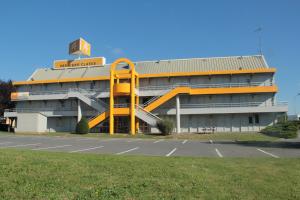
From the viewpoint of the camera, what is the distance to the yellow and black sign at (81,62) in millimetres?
Result: 55469

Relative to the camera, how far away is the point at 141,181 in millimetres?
7254

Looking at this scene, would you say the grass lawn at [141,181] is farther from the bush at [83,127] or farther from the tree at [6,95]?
the tree at [6,95]

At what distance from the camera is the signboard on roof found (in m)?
58.8

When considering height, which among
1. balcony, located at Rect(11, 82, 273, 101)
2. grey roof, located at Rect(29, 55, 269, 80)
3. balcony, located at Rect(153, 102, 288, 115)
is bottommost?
balcony, located at Rect(153, 102, 288, 115)

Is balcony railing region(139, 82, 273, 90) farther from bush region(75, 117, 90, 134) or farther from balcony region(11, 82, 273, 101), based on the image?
bush region(75, 117, 90, 134)

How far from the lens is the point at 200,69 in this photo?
4809 cm

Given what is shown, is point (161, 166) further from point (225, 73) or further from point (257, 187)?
point (225, 73)

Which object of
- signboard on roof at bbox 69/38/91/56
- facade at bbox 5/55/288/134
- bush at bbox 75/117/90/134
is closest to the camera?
bush at bbox 75/117/90/134

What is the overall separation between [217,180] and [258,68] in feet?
135

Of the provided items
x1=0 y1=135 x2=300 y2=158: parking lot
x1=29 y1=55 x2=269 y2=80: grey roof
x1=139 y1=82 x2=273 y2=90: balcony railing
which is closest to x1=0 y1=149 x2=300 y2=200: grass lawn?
x1=0 y1=135 x2=300 y2=158: parking lot

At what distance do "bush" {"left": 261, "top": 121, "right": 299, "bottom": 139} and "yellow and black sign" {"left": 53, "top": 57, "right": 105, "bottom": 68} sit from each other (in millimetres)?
29089

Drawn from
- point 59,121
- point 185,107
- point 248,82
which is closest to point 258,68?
point 248,82

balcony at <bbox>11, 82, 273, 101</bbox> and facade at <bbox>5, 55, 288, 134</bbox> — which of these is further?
balcony at <bbox>11, 82, 273, 101</bbox>

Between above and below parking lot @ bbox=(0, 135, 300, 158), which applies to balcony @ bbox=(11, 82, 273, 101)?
above
